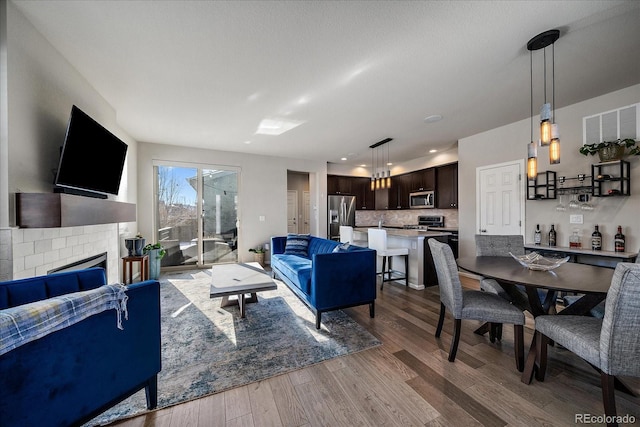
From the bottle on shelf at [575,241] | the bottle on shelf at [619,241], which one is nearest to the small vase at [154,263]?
the bottle on shelf at [575,241]

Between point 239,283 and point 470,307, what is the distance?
2260 mm

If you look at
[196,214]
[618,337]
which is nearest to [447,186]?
[618,337]

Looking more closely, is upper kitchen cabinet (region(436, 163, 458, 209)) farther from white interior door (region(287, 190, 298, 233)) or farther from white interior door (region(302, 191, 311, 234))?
white interior door (region(287, 190, 298, 233))

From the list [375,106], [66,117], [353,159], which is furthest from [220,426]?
[353,159]

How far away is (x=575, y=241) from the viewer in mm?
3115

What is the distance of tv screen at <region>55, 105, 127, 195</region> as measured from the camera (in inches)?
77.5

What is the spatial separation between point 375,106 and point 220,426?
340 cm

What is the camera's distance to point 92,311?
1.11m

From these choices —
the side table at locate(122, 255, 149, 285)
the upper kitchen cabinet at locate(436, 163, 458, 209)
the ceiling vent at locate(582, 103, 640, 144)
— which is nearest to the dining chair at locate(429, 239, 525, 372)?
the ceiling vent at locate(582, 103, 640, 144)

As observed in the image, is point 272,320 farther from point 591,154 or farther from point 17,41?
point 591,154

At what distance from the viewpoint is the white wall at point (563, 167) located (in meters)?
2.76

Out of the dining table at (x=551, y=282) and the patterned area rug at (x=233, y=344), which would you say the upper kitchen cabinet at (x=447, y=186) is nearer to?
the dining table at (x=551, y=282)

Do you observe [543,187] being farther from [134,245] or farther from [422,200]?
[134,245]

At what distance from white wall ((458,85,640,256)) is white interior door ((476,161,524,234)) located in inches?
3.9
